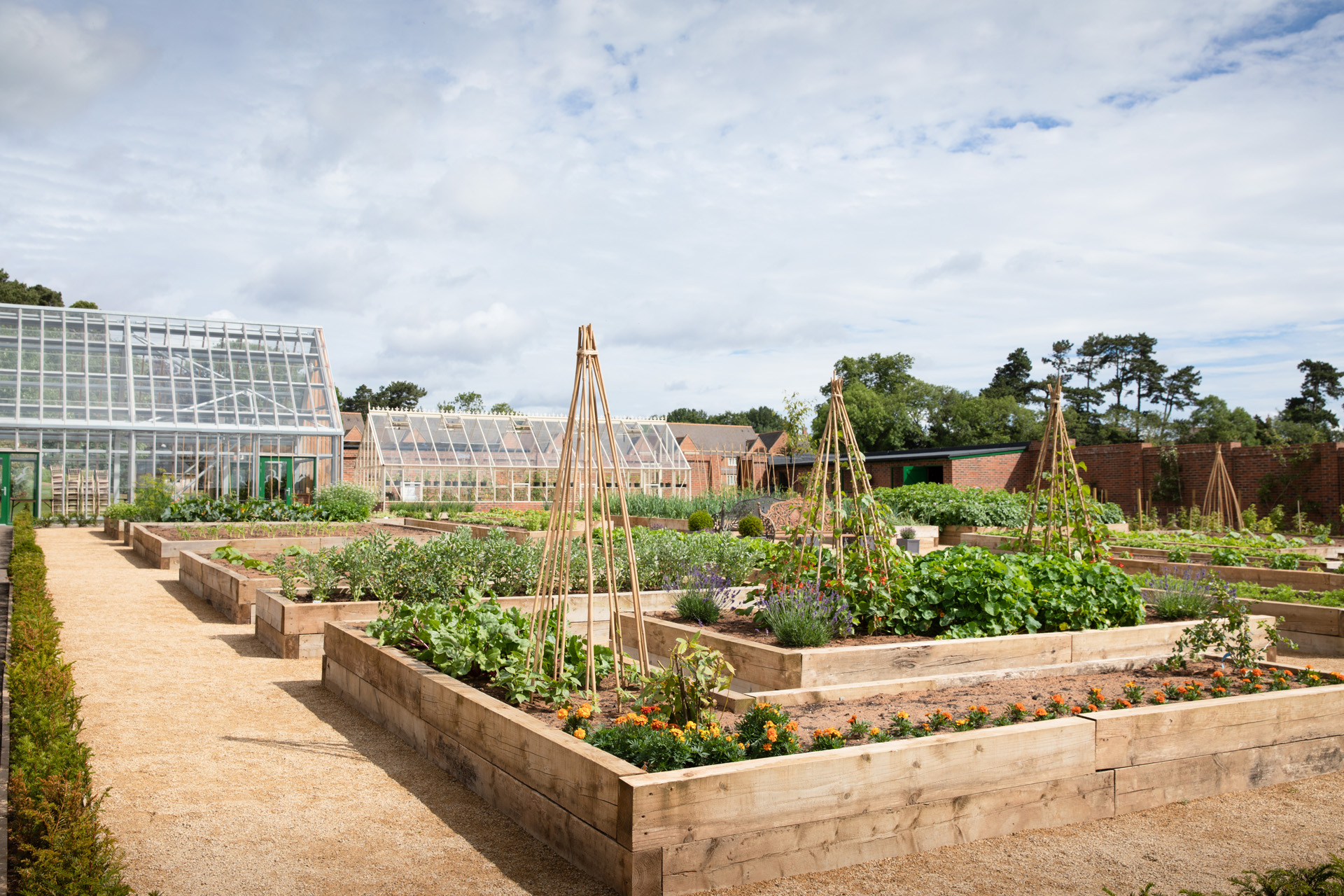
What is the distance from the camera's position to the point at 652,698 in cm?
440

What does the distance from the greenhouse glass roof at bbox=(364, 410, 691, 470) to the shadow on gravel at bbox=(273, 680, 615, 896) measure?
2238cm

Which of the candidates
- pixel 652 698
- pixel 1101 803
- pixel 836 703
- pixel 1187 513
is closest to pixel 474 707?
pixel 652 698

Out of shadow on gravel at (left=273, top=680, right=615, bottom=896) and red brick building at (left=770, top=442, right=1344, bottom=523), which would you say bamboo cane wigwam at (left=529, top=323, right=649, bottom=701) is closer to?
shadow on gravel at (left=273, top=680, right=615, bottom=896)

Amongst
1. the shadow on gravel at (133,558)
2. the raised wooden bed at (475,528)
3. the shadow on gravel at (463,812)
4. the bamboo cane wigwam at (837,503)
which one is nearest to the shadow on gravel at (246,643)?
the shadow on gravel at (463,812)

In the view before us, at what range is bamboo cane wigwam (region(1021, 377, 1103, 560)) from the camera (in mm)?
8219

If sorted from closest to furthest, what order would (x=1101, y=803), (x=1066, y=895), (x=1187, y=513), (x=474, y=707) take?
(x=1066, y=895)
(x=1101, y=803)
(x=474, y=707)
(x=1187, y=513)

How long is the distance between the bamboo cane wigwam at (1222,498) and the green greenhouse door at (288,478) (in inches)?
842

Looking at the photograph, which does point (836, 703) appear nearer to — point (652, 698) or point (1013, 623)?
point (652, 698)

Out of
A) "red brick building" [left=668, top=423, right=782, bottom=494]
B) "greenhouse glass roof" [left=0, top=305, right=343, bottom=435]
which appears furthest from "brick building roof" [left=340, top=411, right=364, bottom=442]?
"greenhouse glass roof" [left=0, top=305, right=343, bottom=435]

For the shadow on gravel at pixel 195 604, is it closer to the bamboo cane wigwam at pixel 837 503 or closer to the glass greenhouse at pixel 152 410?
the bamboo cane wigwam at pixel 837 503

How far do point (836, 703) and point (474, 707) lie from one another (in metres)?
2.07

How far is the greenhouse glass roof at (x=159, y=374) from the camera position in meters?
22.6

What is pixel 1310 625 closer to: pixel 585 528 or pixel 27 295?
pixel 585 528

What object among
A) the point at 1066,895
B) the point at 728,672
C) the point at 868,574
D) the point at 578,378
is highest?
the point at 578,378
